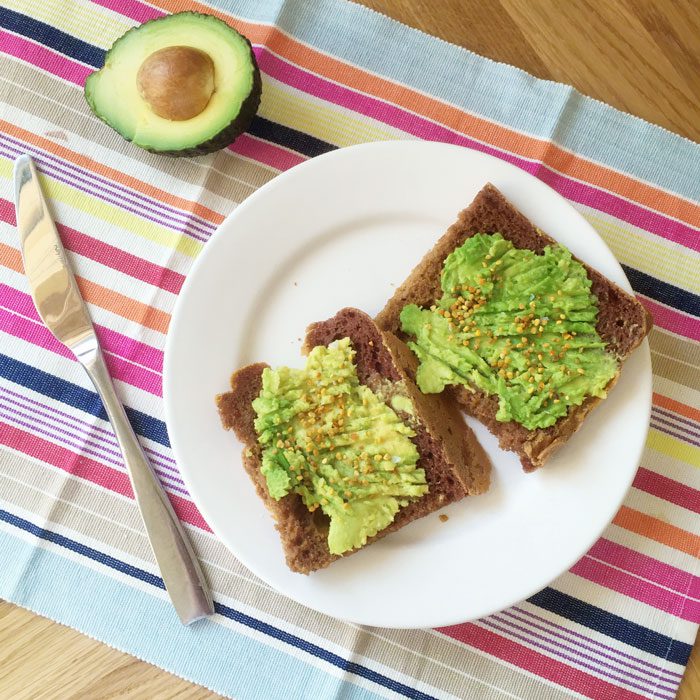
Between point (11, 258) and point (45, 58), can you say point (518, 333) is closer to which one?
point (11, 258)

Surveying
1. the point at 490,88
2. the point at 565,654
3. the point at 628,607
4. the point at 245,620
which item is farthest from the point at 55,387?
the point at 628,607

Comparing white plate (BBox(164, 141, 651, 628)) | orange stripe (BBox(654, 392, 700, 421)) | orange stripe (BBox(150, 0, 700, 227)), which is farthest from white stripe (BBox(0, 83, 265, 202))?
orange stripe (BBox(654, 392, 700, 421))

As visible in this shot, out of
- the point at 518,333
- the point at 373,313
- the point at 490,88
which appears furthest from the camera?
the point at 490,88

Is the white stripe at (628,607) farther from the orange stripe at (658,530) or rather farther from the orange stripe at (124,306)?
the orange stripe at (124,306)

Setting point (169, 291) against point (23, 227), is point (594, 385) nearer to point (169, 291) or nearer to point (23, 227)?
point (169, 291)

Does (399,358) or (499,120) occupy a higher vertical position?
(499,120)

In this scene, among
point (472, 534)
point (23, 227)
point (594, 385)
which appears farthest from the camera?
point (23, 227)

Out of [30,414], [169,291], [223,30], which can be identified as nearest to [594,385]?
[169,291]
